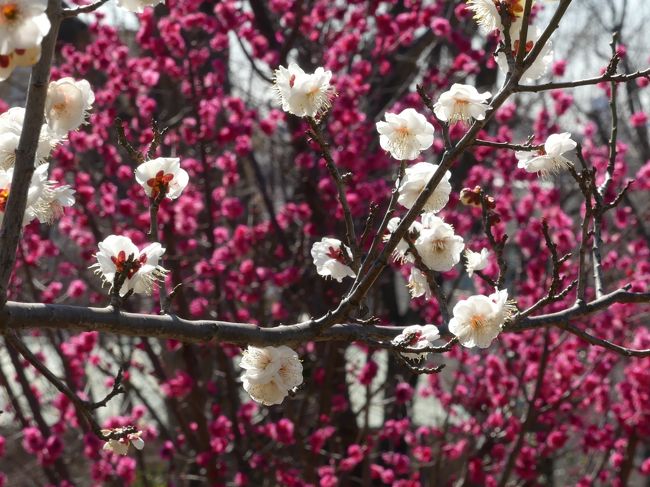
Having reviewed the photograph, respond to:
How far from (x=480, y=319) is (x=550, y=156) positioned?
0.45 metres

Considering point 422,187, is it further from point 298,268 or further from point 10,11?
point 298,268

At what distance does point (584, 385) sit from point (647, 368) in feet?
1.28

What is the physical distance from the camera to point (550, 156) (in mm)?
2115

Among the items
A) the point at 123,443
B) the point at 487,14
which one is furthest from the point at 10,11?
the point at 487,14

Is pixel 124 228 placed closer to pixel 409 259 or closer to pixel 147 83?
pixel 147 83

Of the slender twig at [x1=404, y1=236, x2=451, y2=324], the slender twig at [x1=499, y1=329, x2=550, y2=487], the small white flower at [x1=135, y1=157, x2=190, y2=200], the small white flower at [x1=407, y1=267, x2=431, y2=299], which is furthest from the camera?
the slender twig at [x1=499, y1=329, x2=550, y2=487]

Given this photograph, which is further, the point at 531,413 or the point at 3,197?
the point at 531,413

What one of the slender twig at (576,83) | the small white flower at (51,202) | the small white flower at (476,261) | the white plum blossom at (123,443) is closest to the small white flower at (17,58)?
the small white flower at (51,202)

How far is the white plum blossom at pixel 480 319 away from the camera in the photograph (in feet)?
6.36

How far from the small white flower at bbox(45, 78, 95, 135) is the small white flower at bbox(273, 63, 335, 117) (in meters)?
0.49

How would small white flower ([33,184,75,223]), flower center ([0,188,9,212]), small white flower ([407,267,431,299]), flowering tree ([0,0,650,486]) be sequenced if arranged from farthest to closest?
flowering tree ([0,0,650,486]) < small white flower ([407,267,431,299]) < small white flower ([33,184,75,223]) < flower center ([0,188,9,212])

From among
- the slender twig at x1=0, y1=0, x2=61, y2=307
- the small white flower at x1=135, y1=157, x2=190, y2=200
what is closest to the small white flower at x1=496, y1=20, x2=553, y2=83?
the small white flower at x1=135, y1=157, x2=190, y2=200

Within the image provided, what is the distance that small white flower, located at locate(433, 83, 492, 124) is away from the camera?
1972 mm

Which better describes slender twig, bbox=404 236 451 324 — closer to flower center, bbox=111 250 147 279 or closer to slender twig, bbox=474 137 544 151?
slender twig, bbox=474 137 544 151
